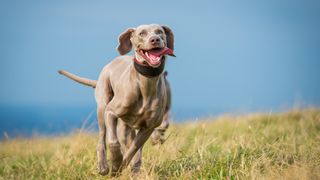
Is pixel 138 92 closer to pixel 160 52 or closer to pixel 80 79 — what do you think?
pixel 160 52

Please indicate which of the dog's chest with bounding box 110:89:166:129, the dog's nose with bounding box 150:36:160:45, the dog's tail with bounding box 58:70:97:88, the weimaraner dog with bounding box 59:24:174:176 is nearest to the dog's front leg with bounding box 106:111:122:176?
the weimaraner dog with bounding box 59:24:174:176

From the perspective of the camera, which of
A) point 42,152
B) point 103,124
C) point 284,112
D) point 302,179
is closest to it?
point 302,179

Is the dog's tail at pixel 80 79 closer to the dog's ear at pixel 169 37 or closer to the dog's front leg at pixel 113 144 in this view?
the dog's front leg at pixel 113 144

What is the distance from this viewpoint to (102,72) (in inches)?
285

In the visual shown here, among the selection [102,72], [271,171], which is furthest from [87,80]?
[271,171]

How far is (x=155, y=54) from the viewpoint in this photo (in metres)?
5.79

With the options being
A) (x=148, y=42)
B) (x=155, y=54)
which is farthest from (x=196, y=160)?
(x=148, y=42)

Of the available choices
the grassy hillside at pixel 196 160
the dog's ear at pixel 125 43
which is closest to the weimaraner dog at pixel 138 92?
the dog's ear at pixel 125 43

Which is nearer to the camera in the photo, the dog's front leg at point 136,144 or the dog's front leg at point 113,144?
the dog's front leg at point 113,144

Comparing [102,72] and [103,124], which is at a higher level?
[102,72]

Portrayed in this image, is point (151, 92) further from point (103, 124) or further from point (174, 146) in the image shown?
point (174, 146)

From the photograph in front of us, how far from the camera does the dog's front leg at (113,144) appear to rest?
6234 millimetres

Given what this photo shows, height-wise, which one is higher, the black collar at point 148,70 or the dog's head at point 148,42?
the dog's head at point 148,42

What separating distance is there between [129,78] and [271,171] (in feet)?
5.66
